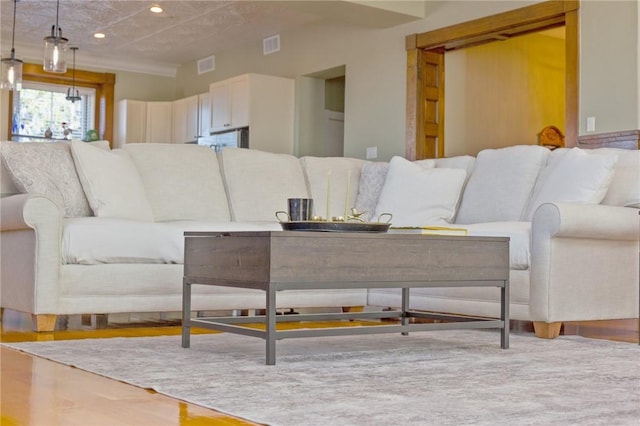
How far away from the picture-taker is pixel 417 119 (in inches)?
301

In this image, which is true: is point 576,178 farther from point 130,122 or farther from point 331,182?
point 130,122

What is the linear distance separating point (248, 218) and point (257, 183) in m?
0.26

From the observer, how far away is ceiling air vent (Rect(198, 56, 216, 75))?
10.5m

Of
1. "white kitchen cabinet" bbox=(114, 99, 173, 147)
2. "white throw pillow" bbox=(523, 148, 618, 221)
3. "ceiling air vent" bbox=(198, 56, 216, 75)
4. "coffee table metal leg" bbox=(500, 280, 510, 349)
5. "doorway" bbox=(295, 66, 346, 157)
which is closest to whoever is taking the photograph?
"coffee table metal leg" bbox=(500, 280, 510, 349)

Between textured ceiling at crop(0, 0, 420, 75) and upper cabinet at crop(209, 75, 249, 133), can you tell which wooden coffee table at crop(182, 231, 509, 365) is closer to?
textured ceiling at crop(0, 0, 420, 75)

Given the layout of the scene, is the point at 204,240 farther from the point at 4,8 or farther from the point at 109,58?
the point at 109,58

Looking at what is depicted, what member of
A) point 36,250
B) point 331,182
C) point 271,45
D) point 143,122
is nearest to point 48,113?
point 143,122

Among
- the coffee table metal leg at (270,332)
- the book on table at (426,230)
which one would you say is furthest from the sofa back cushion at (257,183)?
the coffee table metal leg at (270,332)

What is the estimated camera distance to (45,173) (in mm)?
4145

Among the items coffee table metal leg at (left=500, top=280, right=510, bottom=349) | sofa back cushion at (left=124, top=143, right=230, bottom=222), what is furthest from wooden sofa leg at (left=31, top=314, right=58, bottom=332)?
coffee table metal leg at (left=500, top=280, right=510, bottom=349)

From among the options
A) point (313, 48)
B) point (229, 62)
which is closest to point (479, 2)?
point (313, 48)

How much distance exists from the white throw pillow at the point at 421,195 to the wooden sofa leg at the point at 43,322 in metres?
2.02

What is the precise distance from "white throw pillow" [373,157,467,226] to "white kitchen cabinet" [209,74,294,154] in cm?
431

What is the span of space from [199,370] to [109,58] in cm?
897
